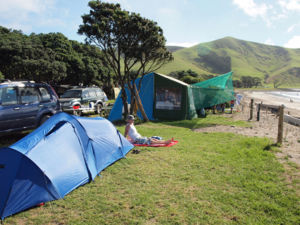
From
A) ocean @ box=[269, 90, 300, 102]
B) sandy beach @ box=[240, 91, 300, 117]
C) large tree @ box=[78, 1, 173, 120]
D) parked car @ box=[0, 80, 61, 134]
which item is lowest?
sandy beach @ box=[240, 91, 300, 117]

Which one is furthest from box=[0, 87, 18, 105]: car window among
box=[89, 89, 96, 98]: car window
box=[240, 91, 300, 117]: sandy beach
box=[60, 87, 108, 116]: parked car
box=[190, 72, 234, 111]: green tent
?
box=[240, 91, 300, 117]: sandy beach

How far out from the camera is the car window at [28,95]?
7030 millimetres

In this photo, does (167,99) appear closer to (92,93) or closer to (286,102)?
(92,93)

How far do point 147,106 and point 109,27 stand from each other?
5.49 m

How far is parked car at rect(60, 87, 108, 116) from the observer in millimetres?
12961

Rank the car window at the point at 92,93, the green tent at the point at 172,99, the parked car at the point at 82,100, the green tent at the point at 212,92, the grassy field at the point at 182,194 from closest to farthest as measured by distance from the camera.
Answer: the grassy field at the point at 182,194 → the parked car at the point at 82,100 → the green tent at the point at 172,99 → the green tent at the point at 212,92 → the car window at the point at 92,93

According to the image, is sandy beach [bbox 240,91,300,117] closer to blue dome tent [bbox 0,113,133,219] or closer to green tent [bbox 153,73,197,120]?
green tent [bbox 153,73,197,120]

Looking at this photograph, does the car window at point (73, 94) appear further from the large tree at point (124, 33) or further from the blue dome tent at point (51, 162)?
the blue dome tent at point (51, 162)

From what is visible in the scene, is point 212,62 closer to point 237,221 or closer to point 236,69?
point 236,69

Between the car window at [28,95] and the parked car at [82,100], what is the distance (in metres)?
4.49

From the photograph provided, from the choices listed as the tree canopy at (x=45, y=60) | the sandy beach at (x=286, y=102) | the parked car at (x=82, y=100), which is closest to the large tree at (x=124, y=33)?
the parked car at (x=82, y=100)

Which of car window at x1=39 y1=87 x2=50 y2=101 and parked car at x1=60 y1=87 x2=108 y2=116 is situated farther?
parked car at x1=60 y1=87 x2=108 y2=116

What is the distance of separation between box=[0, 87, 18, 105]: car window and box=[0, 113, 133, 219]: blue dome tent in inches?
122

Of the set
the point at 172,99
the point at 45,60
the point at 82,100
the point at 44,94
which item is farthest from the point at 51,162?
the point at 45,60
